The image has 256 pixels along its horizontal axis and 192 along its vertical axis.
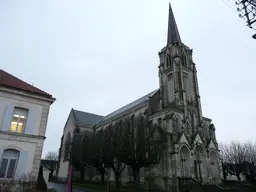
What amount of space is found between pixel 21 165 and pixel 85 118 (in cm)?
3844

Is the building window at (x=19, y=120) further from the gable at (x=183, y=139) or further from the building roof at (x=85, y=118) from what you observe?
the building roof at (x=85, y=118)

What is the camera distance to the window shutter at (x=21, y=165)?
1352cm

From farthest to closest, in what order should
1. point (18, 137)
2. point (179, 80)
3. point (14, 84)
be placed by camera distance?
point (179, 80)
point (14, 84)
point (18, 137)

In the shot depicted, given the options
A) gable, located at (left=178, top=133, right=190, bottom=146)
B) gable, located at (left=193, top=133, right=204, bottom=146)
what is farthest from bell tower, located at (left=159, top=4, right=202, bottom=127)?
gable, located at (left=178, top=133, right=190, bottom=146)

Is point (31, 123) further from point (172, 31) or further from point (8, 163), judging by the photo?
point (172, 31)

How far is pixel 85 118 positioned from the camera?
5200 cm

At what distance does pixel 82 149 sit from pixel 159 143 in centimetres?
1436

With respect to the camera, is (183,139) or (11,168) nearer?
(11,168)

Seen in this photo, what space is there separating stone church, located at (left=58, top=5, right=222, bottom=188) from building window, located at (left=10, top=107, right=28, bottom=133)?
19.3 metres

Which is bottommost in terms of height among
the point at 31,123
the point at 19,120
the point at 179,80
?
the point at 31,123

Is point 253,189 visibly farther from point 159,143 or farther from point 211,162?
point 159,143

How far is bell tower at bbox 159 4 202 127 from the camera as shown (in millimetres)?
33750

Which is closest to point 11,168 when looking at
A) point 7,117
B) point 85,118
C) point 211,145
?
point 7,117

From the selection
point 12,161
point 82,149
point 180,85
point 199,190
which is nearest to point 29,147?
point 12,161
